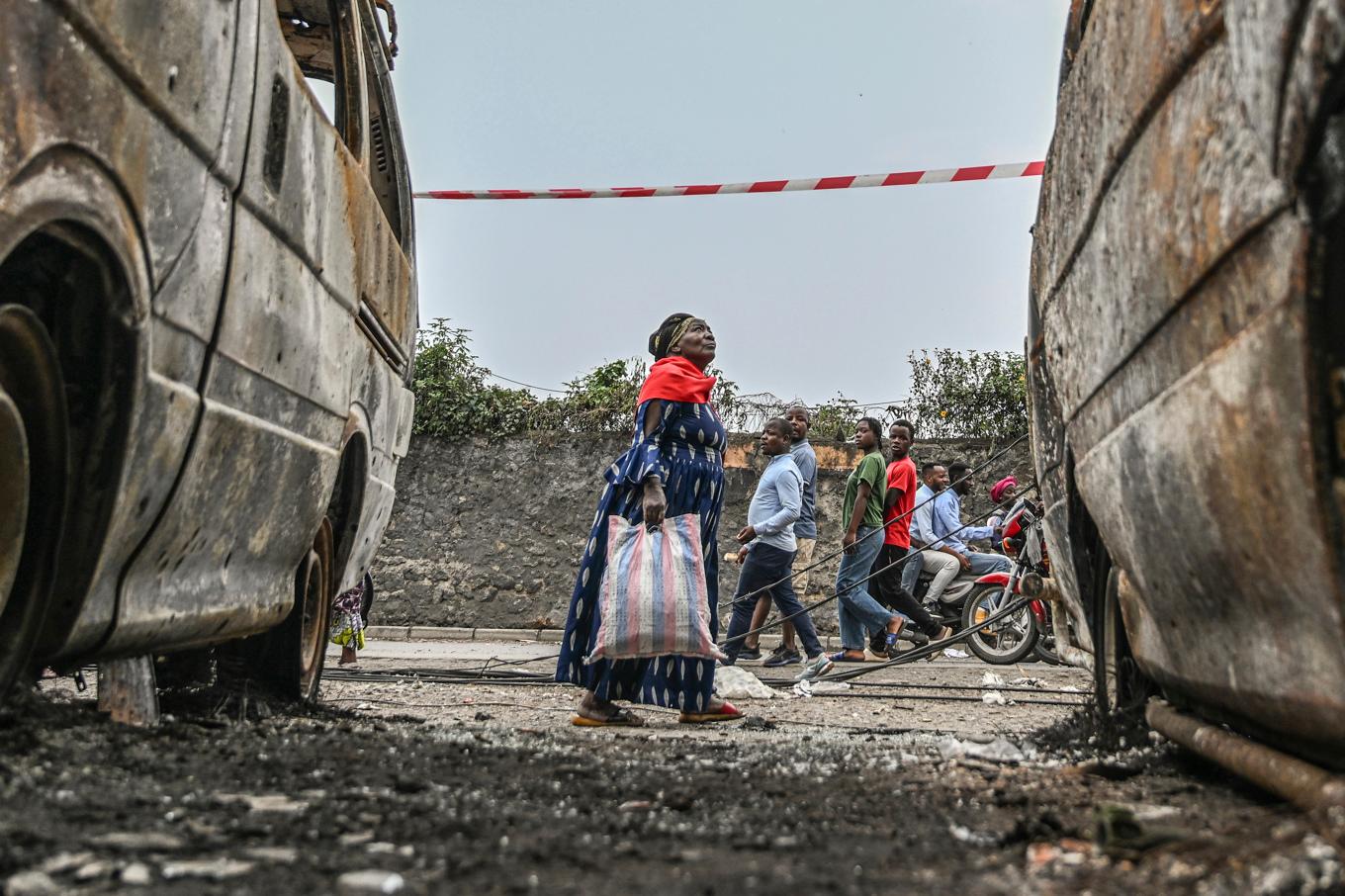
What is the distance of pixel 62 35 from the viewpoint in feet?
6.56

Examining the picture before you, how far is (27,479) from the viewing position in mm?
2307

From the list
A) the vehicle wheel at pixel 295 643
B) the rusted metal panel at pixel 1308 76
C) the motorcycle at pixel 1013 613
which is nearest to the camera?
the rusted metal panel at pixel 1308 76

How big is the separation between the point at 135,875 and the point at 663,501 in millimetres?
3421

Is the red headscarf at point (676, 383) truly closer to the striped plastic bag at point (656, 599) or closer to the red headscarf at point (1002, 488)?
the striped plastic bag at point (656, 599)

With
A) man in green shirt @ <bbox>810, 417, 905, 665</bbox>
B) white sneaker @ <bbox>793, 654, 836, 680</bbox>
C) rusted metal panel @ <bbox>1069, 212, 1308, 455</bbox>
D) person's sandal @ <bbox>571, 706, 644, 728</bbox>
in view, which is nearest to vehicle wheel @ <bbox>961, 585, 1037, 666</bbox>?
man in green shirt @ <bbox>810, 417, 905, 665</bbox>

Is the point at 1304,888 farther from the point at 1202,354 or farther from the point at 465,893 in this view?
the point at 465,893

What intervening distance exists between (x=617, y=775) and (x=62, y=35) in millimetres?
2020

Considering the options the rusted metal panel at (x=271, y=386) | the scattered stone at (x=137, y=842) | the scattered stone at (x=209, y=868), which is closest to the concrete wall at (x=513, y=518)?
the rusted metal panel at (x=271, y=386)

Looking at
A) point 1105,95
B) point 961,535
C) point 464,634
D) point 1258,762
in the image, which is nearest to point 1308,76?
point 1105,95

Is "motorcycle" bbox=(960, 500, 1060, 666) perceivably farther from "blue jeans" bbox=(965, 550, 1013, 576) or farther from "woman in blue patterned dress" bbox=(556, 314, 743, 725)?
"woman in blue patterned dress" bbox=(556, 314, 743, 725)

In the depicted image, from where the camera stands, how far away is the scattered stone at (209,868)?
1.82 meters

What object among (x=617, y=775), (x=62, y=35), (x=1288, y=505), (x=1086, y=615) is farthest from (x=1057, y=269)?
(x=62, y=35)

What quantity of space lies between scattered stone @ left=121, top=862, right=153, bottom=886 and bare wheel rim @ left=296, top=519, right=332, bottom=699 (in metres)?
2.55

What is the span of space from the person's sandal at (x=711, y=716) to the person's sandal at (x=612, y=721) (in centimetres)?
19
